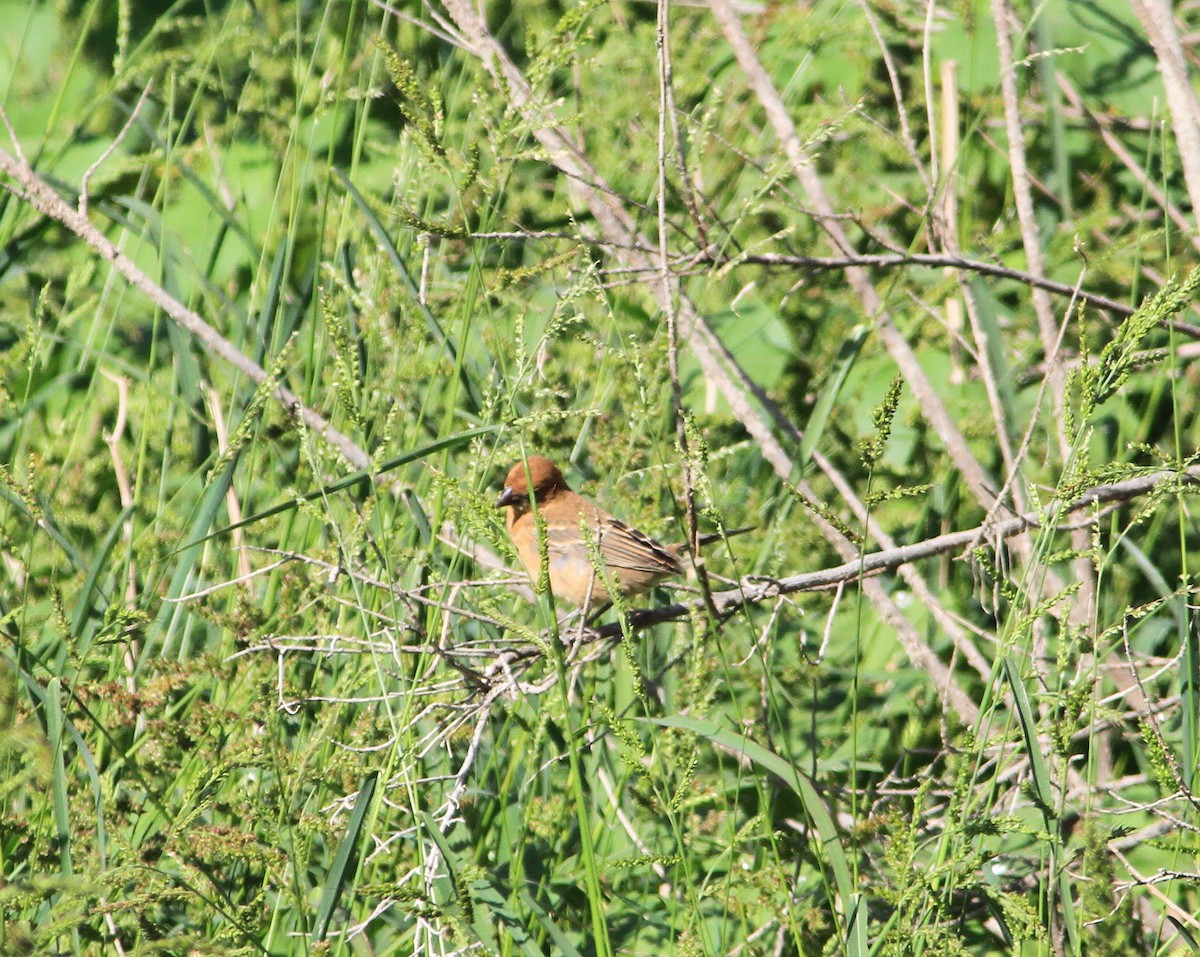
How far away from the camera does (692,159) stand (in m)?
2.69

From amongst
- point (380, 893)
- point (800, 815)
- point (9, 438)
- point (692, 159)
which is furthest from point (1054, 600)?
point (9, 438)

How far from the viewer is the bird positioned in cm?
369

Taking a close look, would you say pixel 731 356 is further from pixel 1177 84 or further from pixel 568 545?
pixel 1177 84

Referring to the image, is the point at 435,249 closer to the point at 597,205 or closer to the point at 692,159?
the point at 597,205

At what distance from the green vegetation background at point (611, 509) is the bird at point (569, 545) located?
0.19 metres

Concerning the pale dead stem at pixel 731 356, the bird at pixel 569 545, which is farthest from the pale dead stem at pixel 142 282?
the bird at pixel 569 545

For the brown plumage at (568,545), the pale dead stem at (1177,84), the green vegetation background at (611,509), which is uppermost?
the pale dead stem at (1177,84)

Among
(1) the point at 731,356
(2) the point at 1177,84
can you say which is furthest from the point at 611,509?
(2) the point at 1177,84

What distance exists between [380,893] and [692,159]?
1.57m

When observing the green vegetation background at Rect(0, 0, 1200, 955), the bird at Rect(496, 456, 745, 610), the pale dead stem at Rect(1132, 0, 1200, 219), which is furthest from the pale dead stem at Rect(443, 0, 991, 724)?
the pale dead stem at Rect(1132, 0, 1200, 219)

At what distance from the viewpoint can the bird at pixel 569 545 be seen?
12.1 ft

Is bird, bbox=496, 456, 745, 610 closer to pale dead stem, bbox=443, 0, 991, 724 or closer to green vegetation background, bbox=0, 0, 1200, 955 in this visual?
green vegetation background, bbox=0, 0, 1200, 955

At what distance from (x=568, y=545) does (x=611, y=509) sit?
0.71 m

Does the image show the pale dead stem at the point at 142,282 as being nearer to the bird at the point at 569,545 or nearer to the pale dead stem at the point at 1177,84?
the bird at the point at 569,545
